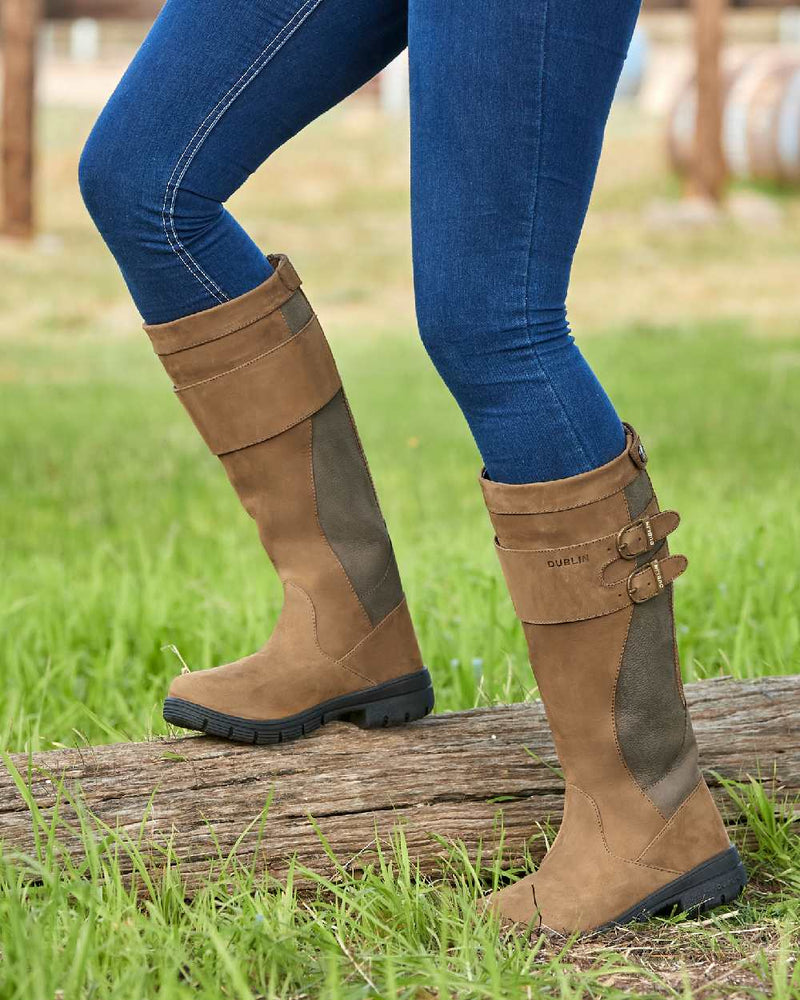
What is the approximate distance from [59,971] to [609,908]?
0.72 meters

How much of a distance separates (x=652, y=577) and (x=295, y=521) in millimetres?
533

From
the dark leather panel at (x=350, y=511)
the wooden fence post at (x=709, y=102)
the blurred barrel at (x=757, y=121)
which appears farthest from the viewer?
the blurred barrel at (x=757, y=121)

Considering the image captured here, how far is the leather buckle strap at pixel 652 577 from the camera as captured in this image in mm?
1589

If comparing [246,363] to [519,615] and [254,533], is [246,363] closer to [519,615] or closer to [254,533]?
[519,615]

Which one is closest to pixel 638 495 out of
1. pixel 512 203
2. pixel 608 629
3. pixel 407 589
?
pixel 608 629

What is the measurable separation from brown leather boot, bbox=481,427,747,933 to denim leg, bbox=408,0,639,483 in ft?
0.22

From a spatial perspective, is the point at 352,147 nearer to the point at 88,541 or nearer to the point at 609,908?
the point at 88,541

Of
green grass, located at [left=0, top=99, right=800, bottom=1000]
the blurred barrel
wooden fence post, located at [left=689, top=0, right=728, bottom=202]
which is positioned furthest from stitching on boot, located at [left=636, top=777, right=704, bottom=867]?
the blurred barrel

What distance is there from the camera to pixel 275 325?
5.67 feet

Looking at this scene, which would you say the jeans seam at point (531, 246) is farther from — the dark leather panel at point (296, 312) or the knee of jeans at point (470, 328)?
the dark leather panel at point (296, 312)

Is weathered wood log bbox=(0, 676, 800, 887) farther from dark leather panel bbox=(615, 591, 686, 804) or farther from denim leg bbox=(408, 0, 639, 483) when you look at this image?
denim leg bbox=(408, 0, 639, 483)

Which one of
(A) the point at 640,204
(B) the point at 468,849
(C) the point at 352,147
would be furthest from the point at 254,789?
(C) the point at 352,147

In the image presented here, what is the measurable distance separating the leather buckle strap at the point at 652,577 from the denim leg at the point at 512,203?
16cm

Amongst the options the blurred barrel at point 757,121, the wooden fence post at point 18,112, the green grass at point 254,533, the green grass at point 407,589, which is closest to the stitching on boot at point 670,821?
the green grass at point 407,589
